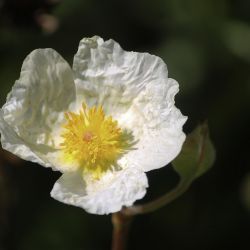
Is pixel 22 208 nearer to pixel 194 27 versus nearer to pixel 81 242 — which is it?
pixel 81 242

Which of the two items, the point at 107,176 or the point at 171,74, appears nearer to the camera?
the point at 107,176

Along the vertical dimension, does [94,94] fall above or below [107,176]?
above

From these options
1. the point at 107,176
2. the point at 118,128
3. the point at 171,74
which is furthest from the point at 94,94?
the point at 171,74

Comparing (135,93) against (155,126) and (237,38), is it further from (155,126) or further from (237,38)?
(237,38)

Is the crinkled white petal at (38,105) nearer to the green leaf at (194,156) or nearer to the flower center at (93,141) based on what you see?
the flower center at (93,141)

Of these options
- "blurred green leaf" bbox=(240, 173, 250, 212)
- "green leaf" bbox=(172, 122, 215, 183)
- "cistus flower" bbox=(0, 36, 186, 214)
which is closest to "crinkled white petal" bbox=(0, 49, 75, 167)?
"cistus flower" bbox=(0, 36, 186, 214)

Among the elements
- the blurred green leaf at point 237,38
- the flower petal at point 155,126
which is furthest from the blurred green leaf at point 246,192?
the flower petal at point 155,126

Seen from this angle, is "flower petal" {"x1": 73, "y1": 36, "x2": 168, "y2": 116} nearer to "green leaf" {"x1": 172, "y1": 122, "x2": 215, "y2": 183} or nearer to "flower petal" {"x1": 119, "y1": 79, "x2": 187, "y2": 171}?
"flower petal" {"x1": 119, "y1": 79, "x2": 187, "y2": 171}
